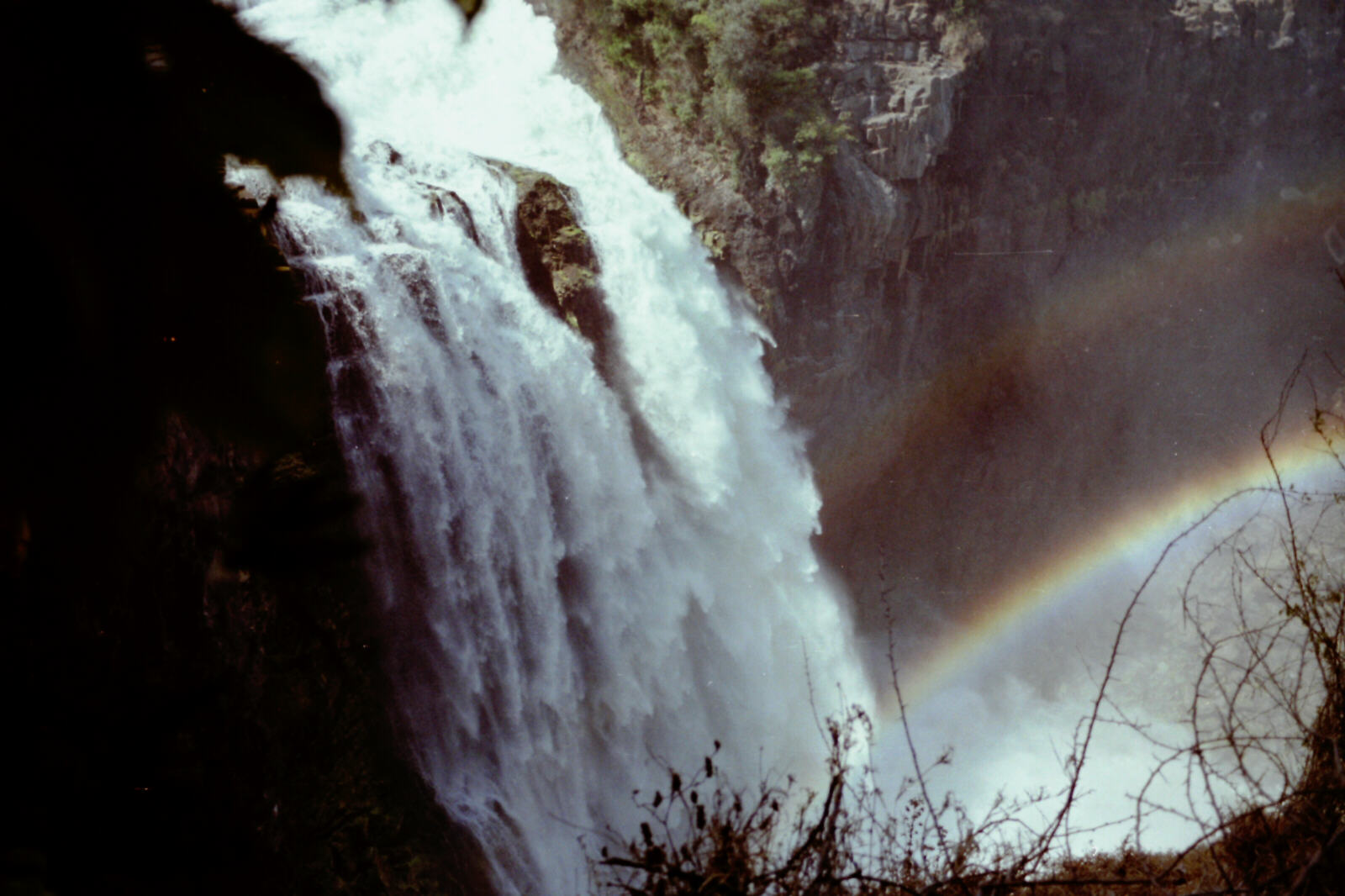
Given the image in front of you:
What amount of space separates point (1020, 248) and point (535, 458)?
14486mm

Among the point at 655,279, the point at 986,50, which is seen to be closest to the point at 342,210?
the point at 655,279

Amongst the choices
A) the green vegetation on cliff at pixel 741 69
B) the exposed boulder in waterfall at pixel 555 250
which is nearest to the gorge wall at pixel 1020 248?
the green vegetation on cliff at pixel 741 69

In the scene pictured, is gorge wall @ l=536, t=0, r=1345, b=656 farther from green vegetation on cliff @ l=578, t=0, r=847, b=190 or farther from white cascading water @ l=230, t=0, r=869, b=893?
white cascading water @ l=230, t=0, r=869, b=893

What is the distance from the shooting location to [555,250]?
531 inches

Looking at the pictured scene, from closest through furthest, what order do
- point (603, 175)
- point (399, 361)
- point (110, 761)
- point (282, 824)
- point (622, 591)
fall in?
point (110, 761), point (282, 824), point (399, 361), point (622, 591), point (603, 175)

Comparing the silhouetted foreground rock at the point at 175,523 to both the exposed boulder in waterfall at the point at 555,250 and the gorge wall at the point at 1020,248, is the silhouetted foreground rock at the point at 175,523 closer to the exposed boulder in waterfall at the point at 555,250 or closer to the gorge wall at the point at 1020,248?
the exposed boulder in waterfall at the point at 555,250

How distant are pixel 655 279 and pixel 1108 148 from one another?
13813mm

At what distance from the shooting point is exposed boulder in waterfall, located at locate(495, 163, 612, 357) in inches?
525

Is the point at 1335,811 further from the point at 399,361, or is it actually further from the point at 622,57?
the point at 622,57

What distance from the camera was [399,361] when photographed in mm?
10430

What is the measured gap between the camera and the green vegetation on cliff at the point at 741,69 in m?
16.4

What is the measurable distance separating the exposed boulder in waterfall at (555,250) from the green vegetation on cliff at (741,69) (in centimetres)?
461

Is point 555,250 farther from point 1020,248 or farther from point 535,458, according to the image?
point 1020,248

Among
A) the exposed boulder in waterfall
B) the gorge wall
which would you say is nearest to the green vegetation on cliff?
the gorge wall
